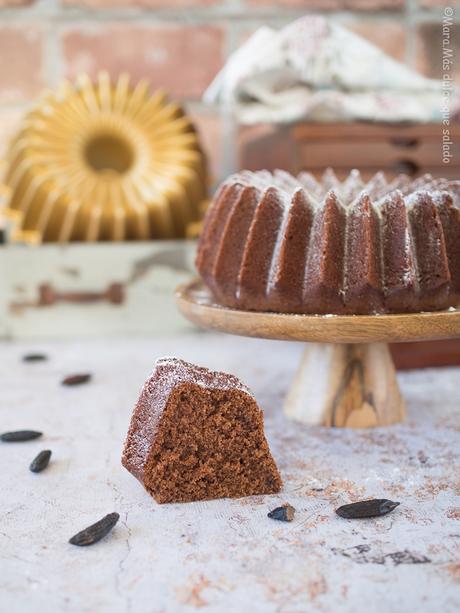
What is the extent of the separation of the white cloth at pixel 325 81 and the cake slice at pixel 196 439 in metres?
0.92

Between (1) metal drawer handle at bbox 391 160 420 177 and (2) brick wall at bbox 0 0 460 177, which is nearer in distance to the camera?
(1) metal drawer handle at bbox 391 160 420 177

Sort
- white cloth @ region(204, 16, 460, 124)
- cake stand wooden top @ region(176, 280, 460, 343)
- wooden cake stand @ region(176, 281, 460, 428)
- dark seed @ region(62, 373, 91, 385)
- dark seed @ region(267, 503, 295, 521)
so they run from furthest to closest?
white cloth @ region(204, 16, 460, 124) → dark seed @ region(62, 373, 91, 385) → wooden cake stand @ region(176, 281, 460, 428) → cake stand wooden top @ region(176, 280, 460, 343) → dark seed @ region(267, 503, 295, 521)

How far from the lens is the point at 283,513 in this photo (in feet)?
2.43

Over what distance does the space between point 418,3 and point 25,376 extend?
142 cm

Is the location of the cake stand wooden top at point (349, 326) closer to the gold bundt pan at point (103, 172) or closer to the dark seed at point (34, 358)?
the dark seed at point (34, 358)

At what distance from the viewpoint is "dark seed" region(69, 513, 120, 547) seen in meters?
0.69

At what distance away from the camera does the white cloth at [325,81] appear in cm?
155

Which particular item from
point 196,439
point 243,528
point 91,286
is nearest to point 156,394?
point 196,439

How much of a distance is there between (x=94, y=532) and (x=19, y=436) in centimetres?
34

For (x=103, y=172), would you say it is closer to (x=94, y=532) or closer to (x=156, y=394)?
(x=156, y=394)

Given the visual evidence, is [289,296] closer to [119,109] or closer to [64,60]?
[119,109]

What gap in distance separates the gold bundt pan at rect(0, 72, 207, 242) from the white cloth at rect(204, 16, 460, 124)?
20 cm

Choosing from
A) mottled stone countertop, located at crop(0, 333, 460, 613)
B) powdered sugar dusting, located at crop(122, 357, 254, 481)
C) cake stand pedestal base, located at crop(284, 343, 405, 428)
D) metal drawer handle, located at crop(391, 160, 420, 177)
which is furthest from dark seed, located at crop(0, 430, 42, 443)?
metal drawer handle, located at crop(391, 160, 420, 177)

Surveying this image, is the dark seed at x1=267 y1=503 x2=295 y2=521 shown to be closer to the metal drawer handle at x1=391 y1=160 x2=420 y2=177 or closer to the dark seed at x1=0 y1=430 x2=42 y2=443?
the dark seed at x1=0 y1=430 x2=42 y2=443
